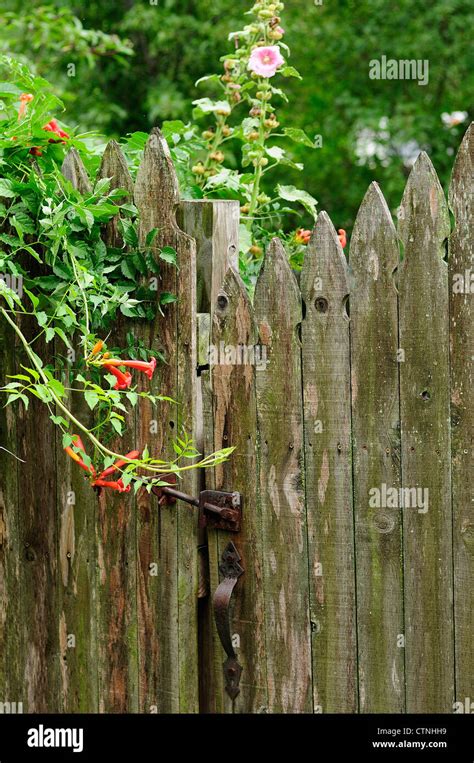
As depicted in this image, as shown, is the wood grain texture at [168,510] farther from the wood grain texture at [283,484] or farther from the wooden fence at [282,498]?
the wood grain texture at [283,484]

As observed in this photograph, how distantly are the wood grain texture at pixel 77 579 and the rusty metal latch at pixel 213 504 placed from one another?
0.88 feet

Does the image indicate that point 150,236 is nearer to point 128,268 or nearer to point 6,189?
point 128,268

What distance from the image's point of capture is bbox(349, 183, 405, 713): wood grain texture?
2.38 m

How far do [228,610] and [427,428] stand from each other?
0.75 metres

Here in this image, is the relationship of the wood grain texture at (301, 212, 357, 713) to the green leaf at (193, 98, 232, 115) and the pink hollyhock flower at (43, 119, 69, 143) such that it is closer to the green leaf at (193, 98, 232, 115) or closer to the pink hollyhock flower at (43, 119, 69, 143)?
the pink hollyhock flower at (43, 119, 69, 143)

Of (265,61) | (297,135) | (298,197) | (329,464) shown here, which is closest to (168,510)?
(329,464)

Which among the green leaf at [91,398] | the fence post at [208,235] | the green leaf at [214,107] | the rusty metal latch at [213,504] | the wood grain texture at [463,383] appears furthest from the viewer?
the green leaf at [214,107]

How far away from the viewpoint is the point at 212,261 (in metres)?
2.65

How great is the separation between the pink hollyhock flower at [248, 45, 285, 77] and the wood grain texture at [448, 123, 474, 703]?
3.09ft

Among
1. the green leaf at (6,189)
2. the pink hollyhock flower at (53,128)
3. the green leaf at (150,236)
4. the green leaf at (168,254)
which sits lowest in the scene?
the green leaf at (168,254)

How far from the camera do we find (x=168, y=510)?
2.65 meters

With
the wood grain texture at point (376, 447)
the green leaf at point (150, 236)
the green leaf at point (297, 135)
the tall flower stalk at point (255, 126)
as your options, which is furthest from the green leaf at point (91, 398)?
the green leaf at point (297, 135)

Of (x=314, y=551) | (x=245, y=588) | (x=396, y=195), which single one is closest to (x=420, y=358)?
(x=314, y=551)

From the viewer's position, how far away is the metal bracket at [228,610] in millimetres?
2510
